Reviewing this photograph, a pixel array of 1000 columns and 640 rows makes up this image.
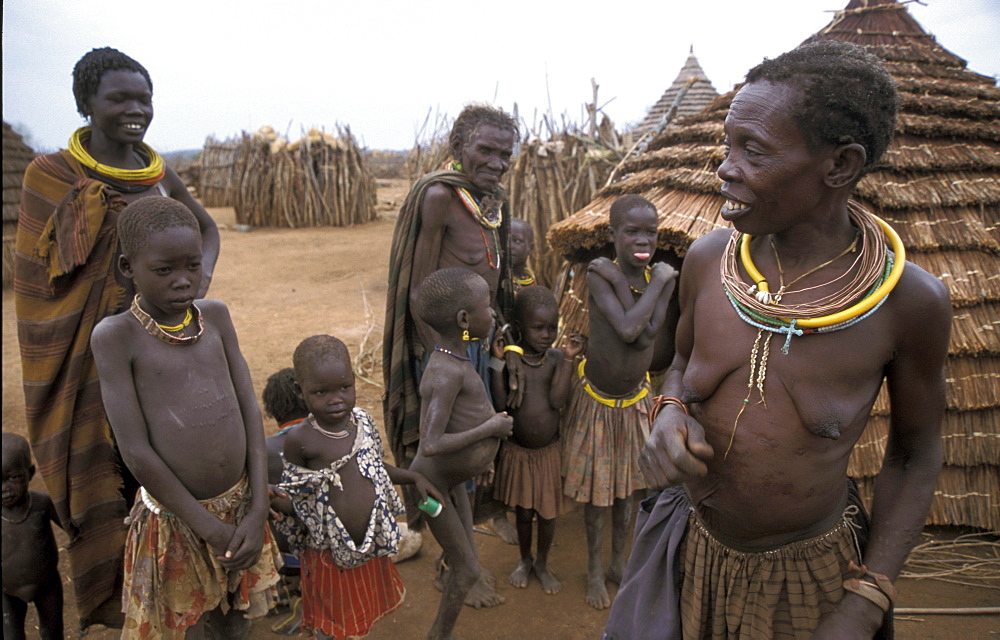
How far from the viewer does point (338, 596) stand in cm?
236

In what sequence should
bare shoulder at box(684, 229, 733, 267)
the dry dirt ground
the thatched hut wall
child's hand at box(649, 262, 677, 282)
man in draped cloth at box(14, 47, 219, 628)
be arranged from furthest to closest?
the thatched hut wall, child's hand at box(649, 262, 677, 282), the dry dirt ground, man in draped cloth at box(14, 47, 219, 628), bare shoulder at box(684, 229, 733, 267)

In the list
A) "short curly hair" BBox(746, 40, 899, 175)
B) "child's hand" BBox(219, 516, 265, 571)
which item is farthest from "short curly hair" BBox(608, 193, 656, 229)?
"child's hand" BBox(219, 516, 265, 571)

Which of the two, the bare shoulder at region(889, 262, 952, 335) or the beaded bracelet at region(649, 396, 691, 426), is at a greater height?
the bare shoulder at region(889, 262, 952, 335)

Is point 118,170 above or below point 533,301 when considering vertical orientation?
above

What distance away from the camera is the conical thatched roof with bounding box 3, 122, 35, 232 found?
892 cm

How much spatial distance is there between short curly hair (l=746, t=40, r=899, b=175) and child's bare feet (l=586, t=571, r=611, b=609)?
241 centimetres

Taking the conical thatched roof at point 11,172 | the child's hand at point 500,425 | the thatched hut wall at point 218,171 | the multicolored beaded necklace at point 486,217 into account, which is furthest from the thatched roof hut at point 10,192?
the child's hand at point 500,425

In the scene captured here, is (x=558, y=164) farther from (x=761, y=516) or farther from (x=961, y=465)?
(x=761, y=516)

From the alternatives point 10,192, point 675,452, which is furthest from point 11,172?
point 675,452

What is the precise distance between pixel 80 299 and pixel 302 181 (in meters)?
13.1

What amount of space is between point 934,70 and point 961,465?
270 centimetres

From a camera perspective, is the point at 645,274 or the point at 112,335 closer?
the point at 112,335

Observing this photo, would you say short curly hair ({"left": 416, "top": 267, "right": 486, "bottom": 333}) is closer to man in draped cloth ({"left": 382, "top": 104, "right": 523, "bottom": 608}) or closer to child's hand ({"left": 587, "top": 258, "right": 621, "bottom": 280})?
man in draped cloth ({"left": 382, "top": 104, "right": 523, "bottom": 608})

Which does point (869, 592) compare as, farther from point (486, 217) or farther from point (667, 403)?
point (486, 217)
